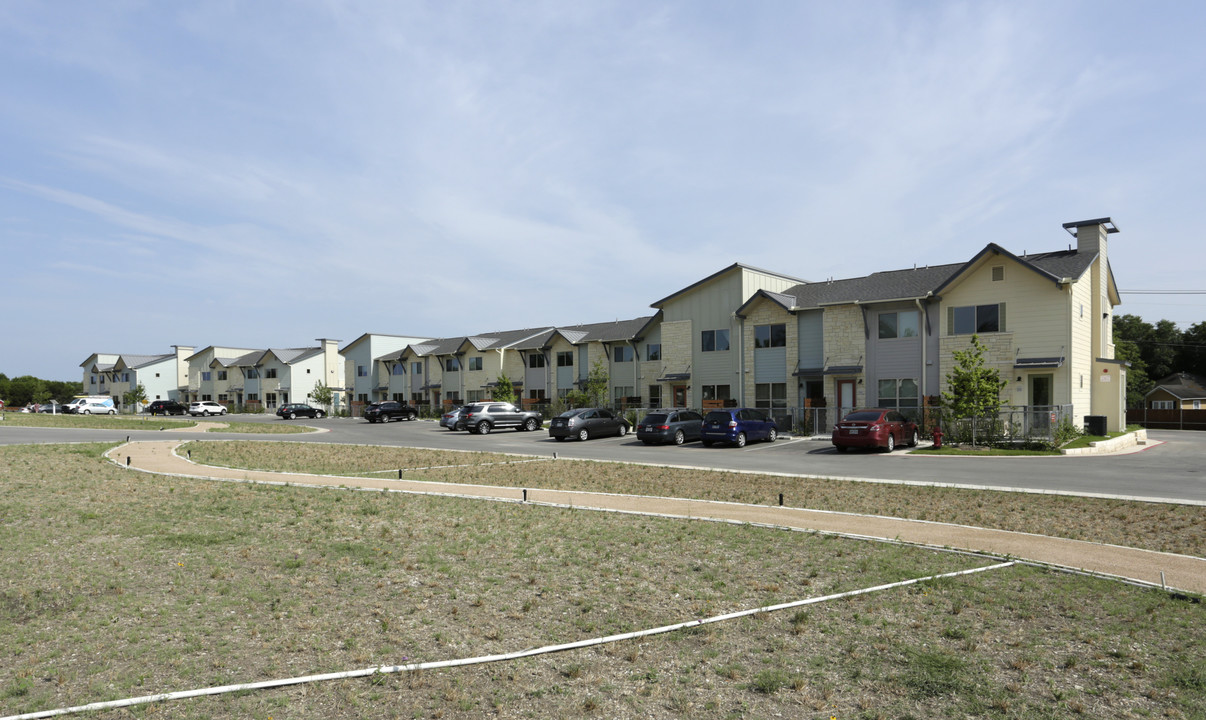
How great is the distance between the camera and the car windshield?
26.5m

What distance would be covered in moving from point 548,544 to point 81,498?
9.07 metres

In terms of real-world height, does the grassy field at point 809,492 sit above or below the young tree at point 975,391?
below

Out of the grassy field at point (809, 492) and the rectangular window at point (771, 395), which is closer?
the grassy field at point (809, 492)

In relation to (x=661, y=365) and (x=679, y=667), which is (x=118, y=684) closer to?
(x=679, y=667)

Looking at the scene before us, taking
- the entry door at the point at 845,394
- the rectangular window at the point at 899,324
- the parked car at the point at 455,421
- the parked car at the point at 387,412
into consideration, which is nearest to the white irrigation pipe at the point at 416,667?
the rectangular window at the point at 899,324

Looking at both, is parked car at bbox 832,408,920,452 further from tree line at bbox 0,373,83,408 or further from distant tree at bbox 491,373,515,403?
tree line at bbox 0,373,83,408

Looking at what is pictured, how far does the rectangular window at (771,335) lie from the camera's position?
37.6 meters

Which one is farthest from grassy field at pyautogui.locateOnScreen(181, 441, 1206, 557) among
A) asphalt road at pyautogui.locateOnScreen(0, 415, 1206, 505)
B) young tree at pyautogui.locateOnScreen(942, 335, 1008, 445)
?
young tree at pyautogui.locateOnScreen(942, 335, 1008, 445)

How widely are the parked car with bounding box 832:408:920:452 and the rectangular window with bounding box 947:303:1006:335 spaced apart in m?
6.86

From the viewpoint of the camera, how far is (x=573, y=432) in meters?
33.4

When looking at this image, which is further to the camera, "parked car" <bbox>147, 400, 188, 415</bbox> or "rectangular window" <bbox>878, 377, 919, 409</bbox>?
"parked car" <bbox>147, 400, 188, 415</bbox>

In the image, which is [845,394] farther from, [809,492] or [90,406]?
[90,406]

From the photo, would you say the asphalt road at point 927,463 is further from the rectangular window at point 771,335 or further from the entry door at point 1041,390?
the rectangular window at point 771,335

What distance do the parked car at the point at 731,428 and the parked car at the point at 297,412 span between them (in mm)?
46166
